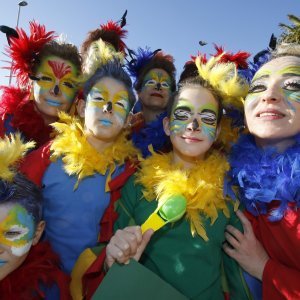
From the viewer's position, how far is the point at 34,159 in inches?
75.5

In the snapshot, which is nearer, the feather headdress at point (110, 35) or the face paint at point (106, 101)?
the face paint at point (106, 101)

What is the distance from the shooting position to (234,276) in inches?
69.8

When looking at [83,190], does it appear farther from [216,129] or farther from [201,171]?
[216,129]

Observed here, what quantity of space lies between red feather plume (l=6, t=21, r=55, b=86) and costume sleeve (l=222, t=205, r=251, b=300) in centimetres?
168

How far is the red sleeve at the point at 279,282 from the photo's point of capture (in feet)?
5.08

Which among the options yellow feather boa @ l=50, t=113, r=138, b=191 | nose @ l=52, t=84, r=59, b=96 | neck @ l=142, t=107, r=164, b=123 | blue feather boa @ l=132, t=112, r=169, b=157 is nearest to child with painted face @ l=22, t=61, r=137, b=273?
yellow feather boa @ l=50, t=113, r=138, b=191

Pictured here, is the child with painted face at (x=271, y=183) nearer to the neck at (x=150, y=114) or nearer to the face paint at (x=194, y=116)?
the face paint at (x=194, y=116)

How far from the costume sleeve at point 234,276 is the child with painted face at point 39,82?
1.36 metres

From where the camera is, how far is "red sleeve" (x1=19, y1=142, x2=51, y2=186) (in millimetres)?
1847

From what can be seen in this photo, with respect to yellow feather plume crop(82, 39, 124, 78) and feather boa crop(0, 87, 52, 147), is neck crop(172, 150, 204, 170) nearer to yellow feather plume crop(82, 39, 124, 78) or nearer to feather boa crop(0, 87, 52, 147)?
yellow feather plume crop(82, 39, 124, 78)

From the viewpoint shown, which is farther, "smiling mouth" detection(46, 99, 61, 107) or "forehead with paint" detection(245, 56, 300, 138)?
"smiling mouth" detection(46, 99, 61, 107)

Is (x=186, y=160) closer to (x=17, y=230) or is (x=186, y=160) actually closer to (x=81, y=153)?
(x=81, y=153)

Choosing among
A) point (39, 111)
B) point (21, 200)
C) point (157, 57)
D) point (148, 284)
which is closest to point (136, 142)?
point (39, 111)

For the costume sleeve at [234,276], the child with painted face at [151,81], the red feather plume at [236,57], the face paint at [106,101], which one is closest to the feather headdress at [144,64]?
the child with painted face at [151,81]
